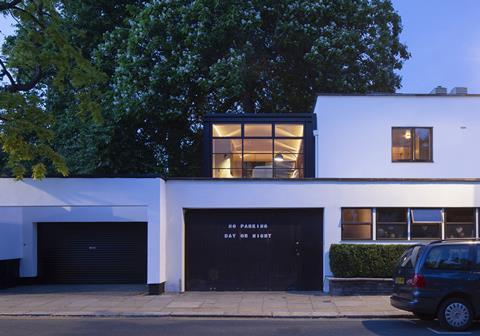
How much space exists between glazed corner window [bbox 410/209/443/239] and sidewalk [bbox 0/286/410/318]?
→ 108 inches

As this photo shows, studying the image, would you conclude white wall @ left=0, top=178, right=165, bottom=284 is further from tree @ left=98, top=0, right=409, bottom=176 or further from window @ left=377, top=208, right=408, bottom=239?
tree @ left=98, top=0, right=409, bottom=176

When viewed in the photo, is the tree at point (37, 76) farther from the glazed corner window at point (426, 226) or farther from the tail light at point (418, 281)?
the glazed corner window at point (426, 226)

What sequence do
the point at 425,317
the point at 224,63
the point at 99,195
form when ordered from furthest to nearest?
1. the point at 224,63
2. the point at 99,195
3. the point at 425,317

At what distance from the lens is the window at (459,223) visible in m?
17.2

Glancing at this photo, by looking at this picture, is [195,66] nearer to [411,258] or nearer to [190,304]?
[190,304]

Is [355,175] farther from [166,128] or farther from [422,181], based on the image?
[166,128]

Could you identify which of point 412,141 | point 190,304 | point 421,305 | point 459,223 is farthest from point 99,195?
point 412,141

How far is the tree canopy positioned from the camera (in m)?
24.5

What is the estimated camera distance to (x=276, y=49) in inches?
1051

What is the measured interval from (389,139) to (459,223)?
4.27m

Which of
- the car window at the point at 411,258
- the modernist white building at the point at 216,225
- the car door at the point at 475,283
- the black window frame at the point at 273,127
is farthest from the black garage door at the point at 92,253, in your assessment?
the car door at the point at 475,283

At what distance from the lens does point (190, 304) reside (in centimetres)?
1462

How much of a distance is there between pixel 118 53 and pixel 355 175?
12.3m

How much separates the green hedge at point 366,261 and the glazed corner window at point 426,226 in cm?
108
